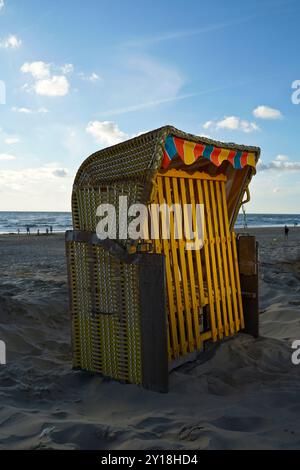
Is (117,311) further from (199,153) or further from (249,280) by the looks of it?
(249,280)

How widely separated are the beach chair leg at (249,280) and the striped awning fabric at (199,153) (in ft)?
3.57

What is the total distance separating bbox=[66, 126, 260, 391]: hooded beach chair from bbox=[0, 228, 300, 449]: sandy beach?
0.77ft

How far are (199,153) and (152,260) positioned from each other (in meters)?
1.28

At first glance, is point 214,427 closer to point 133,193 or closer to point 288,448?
point 288,448

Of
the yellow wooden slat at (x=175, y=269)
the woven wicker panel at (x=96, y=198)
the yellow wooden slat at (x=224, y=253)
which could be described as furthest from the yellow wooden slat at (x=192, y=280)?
the woven wicker panel at (x=96, y=198)

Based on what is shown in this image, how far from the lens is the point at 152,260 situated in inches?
142

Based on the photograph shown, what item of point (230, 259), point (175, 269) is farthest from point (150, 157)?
point (230, 259)

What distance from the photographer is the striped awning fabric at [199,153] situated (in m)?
3.72

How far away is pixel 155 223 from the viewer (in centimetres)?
401

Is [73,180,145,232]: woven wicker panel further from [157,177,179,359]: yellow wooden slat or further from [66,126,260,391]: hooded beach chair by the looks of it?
[157,177,179,359]: yellow wooden slat

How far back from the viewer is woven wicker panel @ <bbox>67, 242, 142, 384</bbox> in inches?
152

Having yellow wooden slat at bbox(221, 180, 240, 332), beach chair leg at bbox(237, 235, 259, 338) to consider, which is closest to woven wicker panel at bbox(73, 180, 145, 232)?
yellow wooden slat at bbox(221, 180, 240, 332)

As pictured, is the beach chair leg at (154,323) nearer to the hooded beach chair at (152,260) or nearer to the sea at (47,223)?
the hooded beach chair at (152,260)
